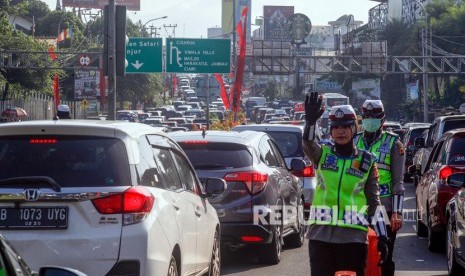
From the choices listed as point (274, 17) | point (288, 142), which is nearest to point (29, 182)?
point (288, 142)

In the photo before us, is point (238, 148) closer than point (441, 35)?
Yes

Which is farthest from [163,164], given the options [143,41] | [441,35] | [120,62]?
[441,35]

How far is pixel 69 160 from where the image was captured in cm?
740

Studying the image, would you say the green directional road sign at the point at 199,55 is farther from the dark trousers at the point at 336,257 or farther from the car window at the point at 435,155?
the dark trousers at the point at 336,257

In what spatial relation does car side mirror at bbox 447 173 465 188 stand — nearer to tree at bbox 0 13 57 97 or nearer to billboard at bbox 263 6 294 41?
tree at bbox 0 13 57 97

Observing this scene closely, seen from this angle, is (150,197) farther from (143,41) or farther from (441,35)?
(441,35)

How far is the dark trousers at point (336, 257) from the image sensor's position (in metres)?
7.25

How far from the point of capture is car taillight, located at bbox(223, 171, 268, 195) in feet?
39.2

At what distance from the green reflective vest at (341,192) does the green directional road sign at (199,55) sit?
118 ft

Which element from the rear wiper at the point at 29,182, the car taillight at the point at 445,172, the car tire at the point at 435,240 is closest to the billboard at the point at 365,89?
the car tire at the point at 435,240

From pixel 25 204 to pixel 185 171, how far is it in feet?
7.34

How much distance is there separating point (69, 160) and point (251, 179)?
4808 millimetres

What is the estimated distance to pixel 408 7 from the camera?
101688 millimetres

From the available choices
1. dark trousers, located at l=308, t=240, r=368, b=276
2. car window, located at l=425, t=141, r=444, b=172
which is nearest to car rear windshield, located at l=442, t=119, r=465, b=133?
car window, located at l=425, t=141, r=444, b=172
